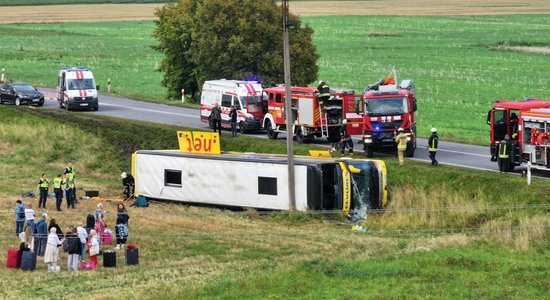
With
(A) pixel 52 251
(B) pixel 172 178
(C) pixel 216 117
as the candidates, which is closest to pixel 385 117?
(B) pixel 172 178

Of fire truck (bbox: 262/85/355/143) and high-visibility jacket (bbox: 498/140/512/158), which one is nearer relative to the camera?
high-visibility jacket (bbox: 498/140/512/158)

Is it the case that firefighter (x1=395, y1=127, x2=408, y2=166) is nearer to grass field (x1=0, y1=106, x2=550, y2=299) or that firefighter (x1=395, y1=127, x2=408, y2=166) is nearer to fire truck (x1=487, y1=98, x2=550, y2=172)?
grass field (x1=0, y1=106, x2=550, y2=299)

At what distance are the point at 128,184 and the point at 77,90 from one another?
63.9 ft

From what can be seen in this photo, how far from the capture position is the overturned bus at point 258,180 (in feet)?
154

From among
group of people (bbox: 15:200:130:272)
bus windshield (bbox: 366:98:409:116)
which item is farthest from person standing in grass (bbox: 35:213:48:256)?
bus windshield (bbox: 366:98:409:116)

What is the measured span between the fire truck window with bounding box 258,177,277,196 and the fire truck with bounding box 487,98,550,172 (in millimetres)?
8940

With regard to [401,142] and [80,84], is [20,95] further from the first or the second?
[401,142]

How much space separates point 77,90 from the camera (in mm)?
70812

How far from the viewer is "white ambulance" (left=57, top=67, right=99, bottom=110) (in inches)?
2783

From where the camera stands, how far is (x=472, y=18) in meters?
181

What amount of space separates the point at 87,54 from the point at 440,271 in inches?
3688

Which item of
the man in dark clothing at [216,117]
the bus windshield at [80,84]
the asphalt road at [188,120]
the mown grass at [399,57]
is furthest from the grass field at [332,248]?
the mown grass at [399,57]

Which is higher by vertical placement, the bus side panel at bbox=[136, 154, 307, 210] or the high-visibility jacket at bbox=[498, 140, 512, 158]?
the high-visibility jacket at bbox=[498, 140, 512, 158]

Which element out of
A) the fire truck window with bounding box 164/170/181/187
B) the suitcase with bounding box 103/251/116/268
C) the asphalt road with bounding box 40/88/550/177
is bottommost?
the suitcase with bounding box 103/251/116/268
